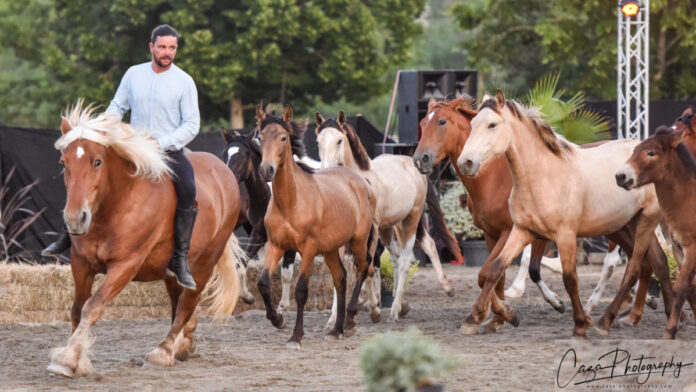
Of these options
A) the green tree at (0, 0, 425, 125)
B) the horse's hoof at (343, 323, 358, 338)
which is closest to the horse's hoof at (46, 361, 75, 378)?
the horse's hoof at (343, 323, 358, 338)

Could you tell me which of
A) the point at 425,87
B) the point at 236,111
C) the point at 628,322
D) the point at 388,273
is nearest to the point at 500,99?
the point at 628,322

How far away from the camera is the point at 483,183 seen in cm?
943

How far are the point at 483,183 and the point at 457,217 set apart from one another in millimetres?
8547

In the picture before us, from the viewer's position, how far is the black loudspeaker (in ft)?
54.5

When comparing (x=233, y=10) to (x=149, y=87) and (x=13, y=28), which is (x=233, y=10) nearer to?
(x=13, y=28)

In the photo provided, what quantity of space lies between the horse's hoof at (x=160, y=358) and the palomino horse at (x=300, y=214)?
139 cm

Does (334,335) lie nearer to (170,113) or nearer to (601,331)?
(601,331)

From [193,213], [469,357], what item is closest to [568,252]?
[469,357]

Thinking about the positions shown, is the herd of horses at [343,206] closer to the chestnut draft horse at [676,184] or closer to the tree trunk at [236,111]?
the chestnut draft horse at [676,184]

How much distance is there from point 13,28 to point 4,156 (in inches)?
751

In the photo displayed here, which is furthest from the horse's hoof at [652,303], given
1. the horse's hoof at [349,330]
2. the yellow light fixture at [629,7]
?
A: the yellow light fixture at [629,7]

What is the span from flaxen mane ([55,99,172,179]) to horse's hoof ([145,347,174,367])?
1245 mm

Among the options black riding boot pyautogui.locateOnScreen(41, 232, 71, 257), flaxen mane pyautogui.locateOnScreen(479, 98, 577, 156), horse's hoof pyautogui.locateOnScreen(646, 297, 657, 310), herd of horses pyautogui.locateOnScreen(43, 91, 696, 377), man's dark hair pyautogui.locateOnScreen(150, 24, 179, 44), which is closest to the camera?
herd of horses pyautogui.locateOnScreen(43, 91, 696, 377)

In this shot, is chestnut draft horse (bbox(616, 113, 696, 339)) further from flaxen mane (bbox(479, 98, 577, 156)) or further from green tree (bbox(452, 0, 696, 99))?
green tree (bbox(452, 0, 696, 99))
